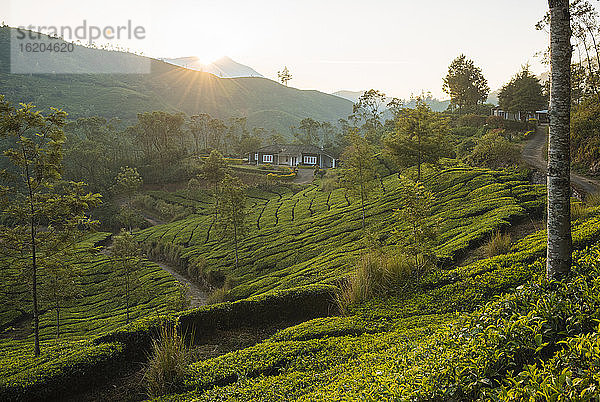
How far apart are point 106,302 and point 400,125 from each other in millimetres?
22618

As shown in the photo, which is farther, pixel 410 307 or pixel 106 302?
pixel 106 302

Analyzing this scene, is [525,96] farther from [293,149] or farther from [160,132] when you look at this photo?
[160,132]

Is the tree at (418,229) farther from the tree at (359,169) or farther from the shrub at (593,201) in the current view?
the tree at (359,169)

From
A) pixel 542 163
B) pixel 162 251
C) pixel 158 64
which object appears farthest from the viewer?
pixel 158 64

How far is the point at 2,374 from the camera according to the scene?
29.7 feet

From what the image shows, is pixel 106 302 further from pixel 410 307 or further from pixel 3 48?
pixel 3 48

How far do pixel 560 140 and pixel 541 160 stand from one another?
26.1 meters

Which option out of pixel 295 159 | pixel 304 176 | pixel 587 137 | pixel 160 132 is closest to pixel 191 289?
pixel 587 137

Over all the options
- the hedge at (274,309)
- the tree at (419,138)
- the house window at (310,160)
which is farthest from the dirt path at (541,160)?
the house window at (310,160)

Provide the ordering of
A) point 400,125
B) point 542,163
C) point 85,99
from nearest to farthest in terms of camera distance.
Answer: point 400,125 → point 542,163 → point 85,99

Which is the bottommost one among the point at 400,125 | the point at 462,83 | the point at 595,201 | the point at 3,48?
the point at 595,201

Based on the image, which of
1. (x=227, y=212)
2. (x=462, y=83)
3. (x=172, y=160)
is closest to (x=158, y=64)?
(x=172, y=160)

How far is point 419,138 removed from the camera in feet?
75.6

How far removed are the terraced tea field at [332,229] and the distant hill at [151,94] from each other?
9793cm
